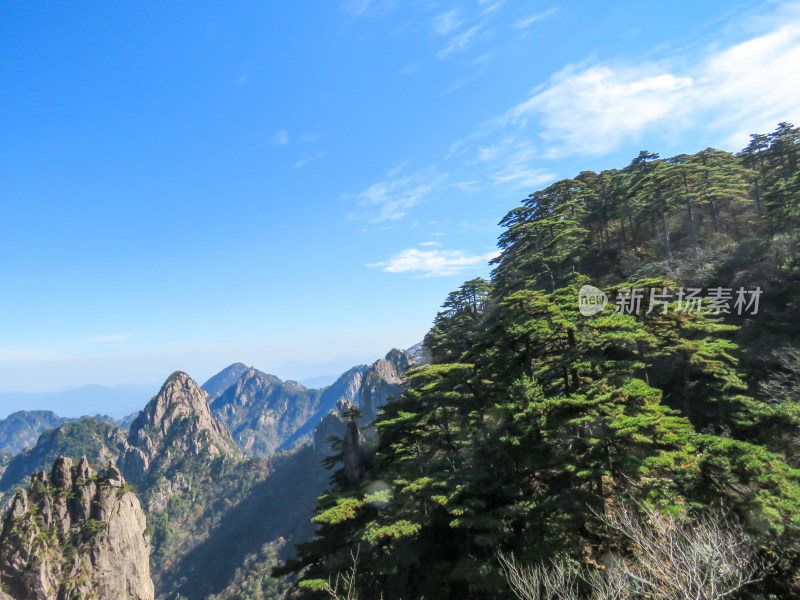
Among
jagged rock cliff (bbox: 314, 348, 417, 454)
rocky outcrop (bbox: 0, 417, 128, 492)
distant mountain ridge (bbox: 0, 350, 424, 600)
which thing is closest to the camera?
distant mountain ridge (bbox: 0, 350, 424, 600)

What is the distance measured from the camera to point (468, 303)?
37.2 m

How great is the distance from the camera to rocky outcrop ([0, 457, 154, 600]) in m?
39.4

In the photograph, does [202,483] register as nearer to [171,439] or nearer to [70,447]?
[171,439]

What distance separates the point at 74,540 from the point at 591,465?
6596 centimetres

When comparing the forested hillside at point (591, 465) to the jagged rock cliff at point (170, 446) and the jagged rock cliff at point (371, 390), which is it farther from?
the jagged rock cliff at point (170, 446)

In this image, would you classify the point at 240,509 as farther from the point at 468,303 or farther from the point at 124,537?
the point at 468,303

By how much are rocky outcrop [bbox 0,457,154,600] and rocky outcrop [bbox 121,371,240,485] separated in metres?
139

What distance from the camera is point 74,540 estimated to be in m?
45.7

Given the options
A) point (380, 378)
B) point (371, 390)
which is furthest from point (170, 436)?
point (380, 378)

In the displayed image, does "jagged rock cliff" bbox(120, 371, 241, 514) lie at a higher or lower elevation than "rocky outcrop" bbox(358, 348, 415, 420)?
lower

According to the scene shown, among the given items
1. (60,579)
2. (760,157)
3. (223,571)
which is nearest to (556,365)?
(760,157)

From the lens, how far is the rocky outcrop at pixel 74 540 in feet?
129

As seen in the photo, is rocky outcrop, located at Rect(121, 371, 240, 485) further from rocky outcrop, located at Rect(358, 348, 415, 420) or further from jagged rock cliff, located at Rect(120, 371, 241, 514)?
rocky outcrop, located at Rect(358, 348, 415, 420)

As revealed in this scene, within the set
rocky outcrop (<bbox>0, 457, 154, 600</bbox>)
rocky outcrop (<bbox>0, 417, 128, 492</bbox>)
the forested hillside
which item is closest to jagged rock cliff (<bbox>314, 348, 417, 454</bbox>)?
rocky outcrop (<bbox>0, 457, 154, 600</bbox>)
